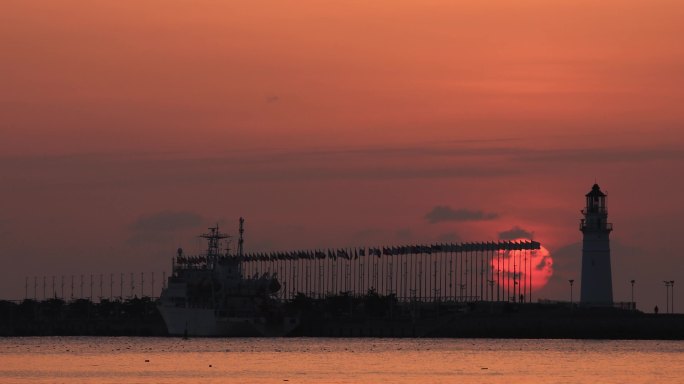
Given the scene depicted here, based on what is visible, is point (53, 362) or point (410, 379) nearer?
point (410, 379)

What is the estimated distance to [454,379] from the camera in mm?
137375

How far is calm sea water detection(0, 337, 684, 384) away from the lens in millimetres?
137750

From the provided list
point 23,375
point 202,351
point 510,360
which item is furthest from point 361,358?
point 23,375

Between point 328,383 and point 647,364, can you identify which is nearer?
point 328,383

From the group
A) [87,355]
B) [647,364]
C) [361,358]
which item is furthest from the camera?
[87,355]

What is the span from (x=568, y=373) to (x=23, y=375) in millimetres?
43717

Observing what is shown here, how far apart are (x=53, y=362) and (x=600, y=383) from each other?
59.2 meters

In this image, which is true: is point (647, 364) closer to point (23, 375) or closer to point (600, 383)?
point (600, 383)

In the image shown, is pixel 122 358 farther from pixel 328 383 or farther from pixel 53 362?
pixel 328 383

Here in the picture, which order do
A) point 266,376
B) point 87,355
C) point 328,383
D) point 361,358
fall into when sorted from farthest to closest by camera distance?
point 87,355 < point 361,358 < point 266,376 < point 328,383

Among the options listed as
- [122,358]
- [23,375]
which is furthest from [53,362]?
[23,375]

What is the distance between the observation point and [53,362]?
169000 mm

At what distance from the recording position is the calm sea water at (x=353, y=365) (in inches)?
5423

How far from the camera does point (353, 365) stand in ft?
518
